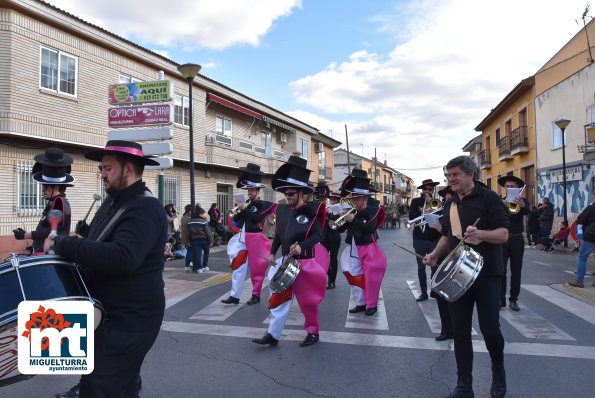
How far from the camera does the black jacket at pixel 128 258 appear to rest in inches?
91.7

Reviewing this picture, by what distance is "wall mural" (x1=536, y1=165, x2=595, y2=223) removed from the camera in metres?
19.9

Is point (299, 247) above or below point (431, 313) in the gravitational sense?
above

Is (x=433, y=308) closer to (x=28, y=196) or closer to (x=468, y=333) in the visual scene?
(x=468, y=333)

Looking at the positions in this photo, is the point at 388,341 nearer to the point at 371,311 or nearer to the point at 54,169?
the point at 371,311

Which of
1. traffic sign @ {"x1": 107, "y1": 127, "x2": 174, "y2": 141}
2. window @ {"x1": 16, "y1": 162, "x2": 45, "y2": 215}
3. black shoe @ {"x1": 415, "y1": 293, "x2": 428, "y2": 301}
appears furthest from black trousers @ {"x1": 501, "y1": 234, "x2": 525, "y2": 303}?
window @ {"x1": 16, "y1": 162, "x2": 45, "y2": 215}

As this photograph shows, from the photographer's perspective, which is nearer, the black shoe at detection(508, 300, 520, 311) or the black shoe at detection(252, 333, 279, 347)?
the black shoe at detection(252, 333, 279, 347)

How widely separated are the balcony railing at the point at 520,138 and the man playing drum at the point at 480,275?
2567 cm

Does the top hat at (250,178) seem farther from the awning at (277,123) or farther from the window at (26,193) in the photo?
the awning at (277,123)

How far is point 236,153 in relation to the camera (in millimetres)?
23766

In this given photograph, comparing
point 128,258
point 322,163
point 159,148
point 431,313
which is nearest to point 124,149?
point 128,258

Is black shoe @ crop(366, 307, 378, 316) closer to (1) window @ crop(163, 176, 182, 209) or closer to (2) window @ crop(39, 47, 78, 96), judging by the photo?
(2) window @ crop(39, 47, 78, 96)

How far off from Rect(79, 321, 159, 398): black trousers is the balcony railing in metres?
28.3

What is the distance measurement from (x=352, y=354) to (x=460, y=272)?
73.6 inches

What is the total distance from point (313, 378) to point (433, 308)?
3392 mm
